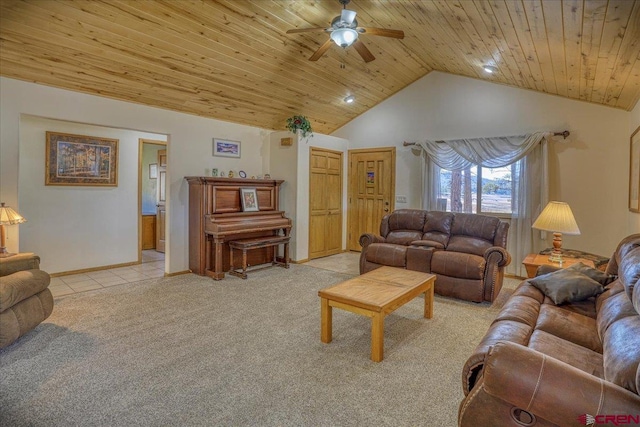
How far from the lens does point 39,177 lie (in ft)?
15.2

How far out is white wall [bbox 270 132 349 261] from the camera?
5840 millimetres

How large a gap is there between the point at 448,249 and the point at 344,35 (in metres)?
2.81

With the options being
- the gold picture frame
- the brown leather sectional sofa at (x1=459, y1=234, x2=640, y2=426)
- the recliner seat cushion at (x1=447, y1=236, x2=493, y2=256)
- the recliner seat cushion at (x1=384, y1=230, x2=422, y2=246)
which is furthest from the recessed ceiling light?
the brown leather sectional sofa at (x1=459, y1=234, x2=640, y2=426)

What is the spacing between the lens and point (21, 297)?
A: 2732 millimetres

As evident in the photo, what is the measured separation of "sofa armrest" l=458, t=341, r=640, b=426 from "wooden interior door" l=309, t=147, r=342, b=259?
481cm

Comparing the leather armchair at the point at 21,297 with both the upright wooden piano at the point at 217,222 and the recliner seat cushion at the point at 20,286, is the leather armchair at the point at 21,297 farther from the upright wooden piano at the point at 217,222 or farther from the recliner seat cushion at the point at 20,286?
the upright wooden piano at the point at 217,222

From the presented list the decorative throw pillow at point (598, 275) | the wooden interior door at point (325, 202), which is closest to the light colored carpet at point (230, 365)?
the decorative throw pillow at point (598, 275)

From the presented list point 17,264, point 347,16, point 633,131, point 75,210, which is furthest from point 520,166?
point 75,210

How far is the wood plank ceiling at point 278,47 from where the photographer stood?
281cm

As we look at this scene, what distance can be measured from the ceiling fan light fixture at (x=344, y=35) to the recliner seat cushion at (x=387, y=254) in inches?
99.8

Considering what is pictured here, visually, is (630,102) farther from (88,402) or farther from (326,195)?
(88,402)

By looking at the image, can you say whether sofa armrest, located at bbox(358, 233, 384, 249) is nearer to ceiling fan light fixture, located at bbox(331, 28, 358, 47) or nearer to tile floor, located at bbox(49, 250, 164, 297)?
ceiling fan light fixture, located at bbox(331, 28, 358, 47)

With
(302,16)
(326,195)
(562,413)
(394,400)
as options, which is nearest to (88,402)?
(394,400)

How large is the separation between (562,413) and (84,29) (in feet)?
14.0
